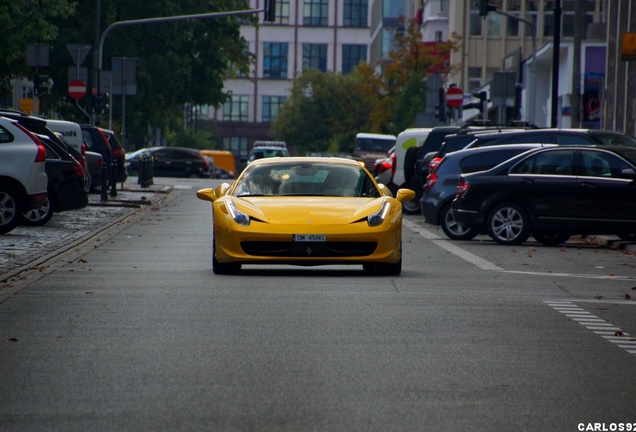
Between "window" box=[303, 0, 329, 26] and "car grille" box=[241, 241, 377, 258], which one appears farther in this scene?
"window" box=[303, 0, 329, 26]

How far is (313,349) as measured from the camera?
10.0 meters

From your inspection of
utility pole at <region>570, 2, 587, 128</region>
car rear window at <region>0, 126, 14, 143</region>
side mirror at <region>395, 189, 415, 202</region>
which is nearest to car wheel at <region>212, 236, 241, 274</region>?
side mirror at <region>395, 189, 415, 202</region>

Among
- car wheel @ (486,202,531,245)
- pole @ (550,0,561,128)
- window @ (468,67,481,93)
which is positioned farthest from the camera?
window @ (468,67,481,93)

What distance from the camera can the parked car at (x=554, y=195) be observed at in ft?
78.3

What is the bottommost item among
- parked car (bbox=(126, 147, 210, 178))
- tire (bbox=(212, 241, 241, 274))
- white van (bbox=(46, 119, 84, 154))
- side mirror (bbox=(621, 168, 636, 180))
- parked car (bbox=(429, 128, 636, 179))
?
parked car (bbox=(126, 147, 210, 178))

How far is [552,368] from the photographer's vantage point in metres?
9.29

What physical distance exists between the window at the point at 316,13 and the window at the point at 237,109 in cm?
1025

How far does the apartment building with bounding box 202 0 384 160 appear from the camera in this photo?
163 m

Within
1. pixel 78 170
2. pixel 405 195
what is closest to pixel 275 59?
pixel 78 170

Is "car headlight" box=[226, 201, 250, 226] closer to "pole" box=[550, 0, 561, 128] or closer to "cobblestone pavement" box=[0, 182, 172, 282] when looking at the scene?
"cobblestone pavement" box=[0, 182, 172, 282]

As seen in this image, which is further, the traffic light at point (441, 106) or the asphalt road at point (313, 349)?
the traffic light at point (441, 106)

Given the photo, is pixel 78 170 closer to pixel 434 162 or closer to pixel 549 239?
pixel 434 162

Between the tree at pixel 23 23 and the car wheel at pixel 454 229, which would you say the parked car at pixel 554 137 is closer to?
the car wheel at pixel 454 229

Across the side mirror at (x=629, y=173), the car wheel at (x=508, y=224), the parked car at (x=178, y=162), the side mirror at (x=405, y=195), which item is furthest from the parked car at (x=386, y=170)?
the parked car at (x=178, y=162)
